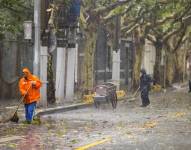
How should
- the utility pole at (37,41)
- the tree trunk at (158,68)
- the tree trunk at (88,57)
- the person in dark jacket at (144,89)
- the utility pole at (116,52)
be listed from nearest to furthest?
the utility pole at (37,41) < the person in dark jacket at (144,89) < the tree trunk at (88,57) < the utility pole at (116,52) < the tree trunk at (158,68)

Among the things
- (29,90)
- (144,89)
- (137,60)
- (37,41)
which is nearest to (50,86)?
(37,41)

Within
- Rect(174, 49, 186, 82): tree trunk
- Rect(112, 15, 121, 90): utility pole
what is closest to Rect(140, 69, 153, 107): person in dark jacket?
Rect(112, 15, 121, 90): utility pole

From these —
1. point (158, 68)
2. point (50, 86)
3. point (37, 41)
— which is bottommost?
point (50, 86)

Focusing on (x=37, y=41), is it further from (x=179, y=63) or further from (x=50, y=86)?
(x=179, y=63)

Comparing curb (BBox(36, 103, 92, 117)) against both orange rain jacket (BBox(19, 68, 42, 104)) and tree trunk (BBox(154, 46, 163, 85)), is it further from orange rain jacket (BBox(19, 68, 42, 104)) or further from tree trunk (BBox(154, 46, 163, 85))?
tree trunk (BBox(154, 46, 163, 85))

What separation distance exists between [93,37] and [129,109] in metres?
5.97

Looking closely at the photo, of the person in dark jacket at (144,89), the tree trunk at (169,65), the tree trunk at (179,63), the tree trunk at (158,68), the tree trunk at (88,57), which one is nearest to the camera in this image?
the person in dark jacket at (144,89)

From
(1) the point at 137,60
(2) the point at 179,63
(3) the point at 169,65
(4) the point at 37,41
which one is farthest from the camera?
(2) the point at 179,63

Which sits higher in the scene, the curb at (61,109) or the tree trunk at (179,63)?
the tree trunk at (179,63)

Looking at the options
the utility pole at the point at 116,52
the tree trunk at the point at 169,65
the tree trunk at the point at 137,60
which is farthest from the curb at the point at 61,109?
the tree trunk at the point at 169,65

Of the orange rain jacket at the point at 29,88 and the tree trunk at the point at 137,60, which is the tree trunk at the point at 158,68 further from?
the orange rain jacket at the point at 29,88

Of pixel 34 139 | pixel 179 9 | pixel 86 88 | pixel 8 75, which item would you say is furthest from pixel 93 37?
pixel 34 139

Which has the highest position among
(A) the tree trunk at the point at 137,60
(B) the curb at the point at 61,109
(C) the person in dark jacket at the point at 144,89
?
(A) the tree trunk at the point at 137,60

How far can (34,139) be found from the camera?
15711 millimetres
